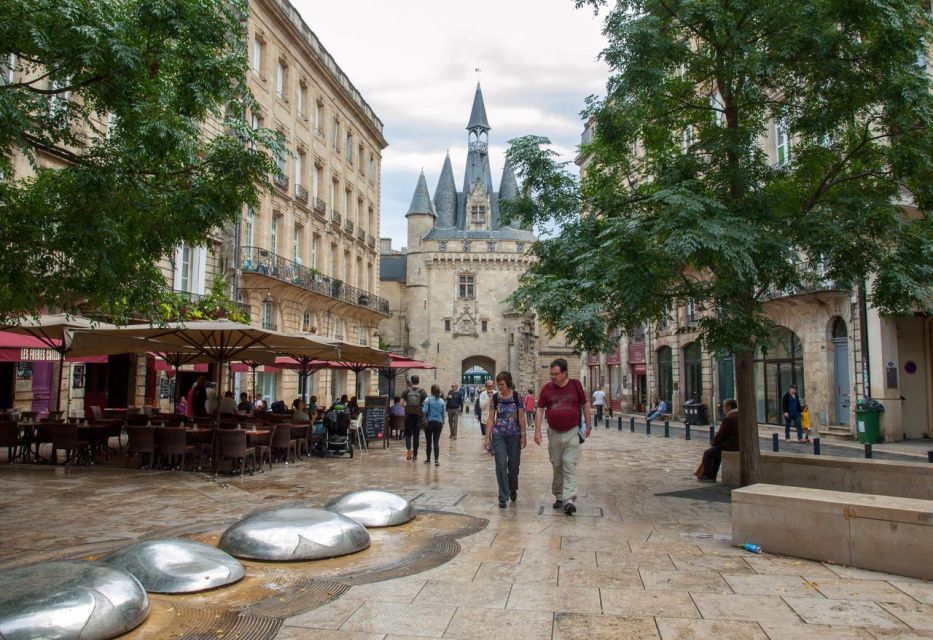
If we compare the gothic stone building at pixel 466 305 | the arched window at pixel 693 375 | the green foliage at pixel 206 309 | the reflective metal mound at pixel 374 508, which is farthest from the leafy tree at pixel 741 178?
the gothic stone building at pixel 466 305

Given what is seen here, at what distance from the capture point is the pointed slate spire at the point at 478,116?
70588mm

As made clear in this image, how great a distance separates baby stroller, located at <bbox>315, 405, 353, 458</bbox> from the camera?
1415 centimetres

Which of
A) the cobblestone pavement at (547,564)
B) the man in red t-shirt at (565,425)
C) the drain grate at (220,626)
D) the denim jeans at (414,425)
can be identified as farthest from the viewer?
the denim jeans at (414,425)

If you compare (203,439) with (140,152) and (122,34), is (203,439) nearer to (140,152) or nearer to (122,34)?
(140,152)

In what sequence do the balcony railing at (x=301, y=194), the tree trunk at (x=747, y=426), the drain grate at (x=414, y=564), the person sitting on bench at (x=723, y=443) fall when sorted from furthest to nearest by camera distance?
the balcony railing at (x=301, y=194)
the person sitting on bench at (x=723, y=443)
the tree trunk at (x=747, y=426)
the drain grate at (x=414, y=564)

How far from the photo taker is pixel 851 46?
842cm

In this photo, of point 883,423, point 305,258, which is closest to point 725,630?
point 883,423

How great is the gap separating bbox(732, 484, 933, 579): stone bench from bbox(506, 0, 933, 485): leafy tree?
238 centimetres

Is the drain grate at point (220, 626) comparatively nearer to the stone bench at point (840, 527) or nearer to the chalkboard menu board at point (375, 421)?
the stone bench at point (840, 527)

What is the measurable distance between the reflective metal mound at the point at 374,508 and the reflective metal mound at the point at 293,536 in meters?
0.80

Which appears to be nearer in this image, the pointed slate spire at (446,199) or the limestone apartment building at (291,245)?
the limestone apartment building at (291,245)

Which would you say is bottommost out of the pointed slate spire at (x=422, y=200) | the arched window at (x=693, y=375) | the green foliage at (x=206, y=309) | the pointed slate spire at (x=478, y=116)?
the arched window at (x=693, y=375)

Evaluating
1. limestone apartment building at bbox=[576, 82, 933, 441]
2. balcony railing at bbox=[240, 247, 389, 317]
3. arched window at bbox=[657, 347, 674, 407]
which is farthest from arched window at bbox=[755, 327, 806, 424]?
balcony railing at bbox=[240, 247, 389, 317]

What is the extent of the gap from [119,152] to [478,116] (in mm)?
67451
